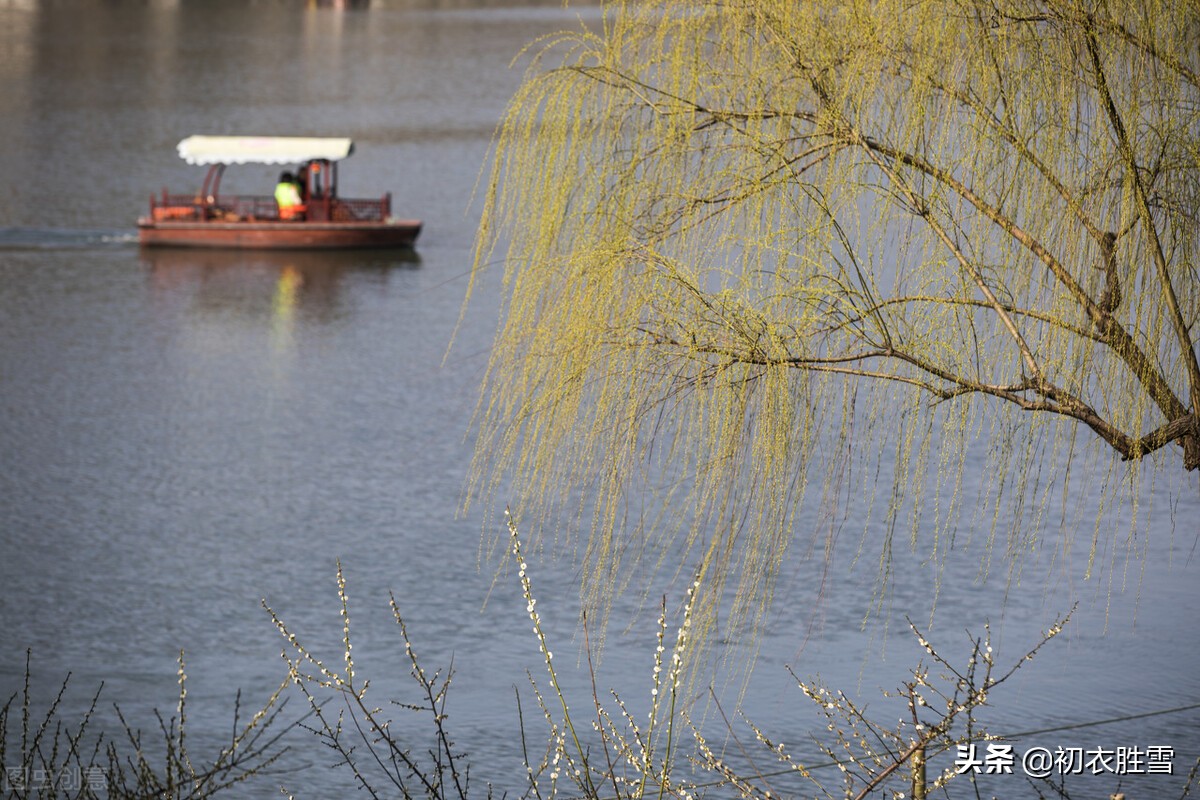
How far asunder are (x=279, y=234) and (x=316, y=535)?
11.0 meters

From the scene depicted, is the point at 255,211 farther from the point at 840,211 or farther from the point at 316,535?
the point at 840,211

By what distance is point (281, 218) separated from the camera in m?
21.9

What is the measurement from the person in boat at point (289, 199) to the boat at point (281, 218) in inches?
0.7

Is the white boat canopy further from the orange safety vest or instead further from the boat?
the orange safety vest

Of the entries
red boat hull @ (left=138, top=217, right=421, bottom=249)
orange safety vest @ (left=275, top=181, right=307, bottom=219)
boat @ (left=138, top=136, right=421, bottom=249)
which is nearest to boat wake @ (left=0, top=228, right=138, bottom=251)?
boat @ (left=138, top=136, right=421, bottom=249)

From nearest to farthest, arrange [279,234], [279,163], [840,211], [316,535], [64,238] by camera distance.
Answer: [840,211]
[316,535]
[279,234]
[279,163]
[64,238]

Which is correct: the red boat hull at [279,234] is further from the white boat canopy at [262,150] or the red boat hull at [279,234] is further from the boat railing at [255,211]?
the white boat canopy at [262,150]

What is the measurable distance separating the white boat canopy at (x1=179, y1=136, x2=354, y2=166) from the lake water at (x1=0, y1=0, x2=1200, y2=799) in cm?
116

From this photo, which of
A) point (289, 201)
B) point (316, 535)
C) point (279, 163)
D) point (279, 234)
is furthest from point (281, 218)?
point (316, 535)

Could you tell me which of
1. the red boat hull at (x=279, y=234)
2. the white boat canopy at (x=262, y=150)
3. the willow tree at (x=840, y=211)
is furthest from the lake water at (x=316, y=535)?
the white boat canopy at (x=262, y=150)

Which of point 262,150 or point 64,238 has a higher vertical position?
point 262,150

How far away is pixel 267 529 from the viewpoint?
11.1m

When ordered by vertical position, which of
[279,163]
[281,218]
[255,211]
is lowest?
[281,218]

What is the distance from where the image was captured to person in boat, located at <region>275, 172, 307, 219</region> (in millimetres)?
21625
